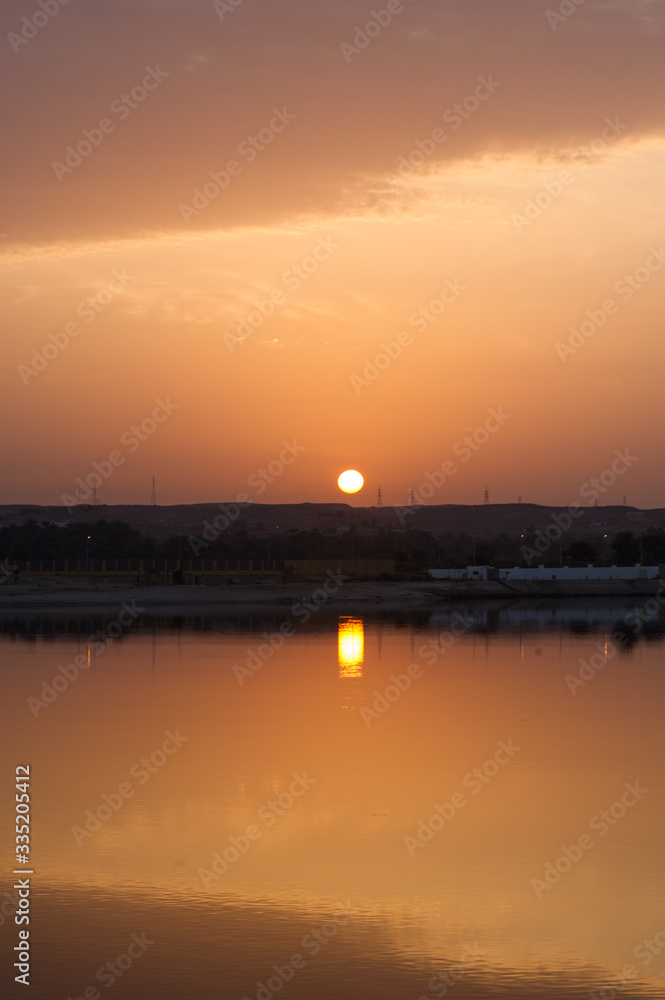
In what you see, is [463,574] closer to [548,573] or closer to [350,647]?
[548,573]

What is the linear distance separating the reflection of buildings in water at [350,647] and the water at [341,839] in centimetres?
509

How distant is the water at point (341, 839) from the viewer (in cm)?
1145

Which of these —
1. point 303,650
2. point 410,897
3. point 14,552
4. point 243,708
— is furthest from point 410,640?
point 14,552

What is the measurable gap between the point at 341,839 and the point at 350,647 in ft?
110

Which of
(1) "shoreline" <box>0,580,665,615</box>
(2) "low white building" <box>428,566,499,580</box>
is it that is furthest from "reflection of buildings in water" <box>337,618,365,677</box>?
(2) "low white building" <box>428,566,499,580</box>

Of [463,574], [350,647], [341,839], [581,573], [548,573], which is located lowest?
[341,839]

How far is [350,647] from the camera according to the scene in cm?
4950

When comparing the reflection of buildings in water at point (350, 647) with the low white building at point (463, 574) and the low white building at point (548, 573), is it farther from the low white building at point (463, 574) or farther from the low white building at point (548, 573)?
the low white building at point (548, 573)

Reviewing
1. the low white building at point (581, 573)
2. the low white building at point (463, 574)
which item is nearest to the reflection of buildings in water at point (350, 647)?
the low white building at point (463, 574)

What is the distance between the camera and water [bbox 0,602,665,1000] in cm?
1145

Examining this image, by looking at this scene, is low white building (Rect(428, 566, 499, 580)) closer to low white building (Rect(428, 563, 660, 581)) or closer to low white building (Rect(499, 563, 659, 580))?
low white building (Rect(428, 563, 660, 581))

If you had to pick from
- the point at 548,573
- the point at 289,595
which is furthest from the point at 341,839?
the point at 548,573

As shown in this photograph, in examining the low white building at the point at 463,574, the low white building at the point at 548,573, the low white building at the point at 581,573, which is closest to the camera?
the low white building at the point at 463,574

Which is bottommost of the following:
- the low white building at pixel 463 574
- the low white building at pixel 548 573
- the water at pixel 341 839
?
the water at pixel 341 839
